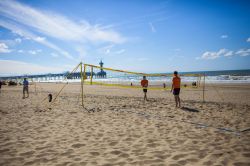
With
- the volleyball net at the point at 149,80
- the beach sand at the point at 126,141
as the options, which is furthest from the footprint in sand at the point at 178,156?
the volleyball net at the point at 149,80

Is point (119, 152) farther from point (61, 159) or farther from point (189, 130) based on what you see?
point (189, 130)

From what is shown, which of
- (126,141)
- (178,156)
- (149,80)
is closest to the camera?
(178,156)

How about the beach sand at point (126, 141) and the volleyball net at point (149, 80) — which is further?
the volleyball net at point (149, 80)

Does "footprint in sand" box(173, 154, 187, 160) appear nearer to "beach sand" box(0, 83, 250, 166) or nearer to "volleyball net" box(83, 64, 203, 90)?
"beach sand" box(0, 83, 250, 166)

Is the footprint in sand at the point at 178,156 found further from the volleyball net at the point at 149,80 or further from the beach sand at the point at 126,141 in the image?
the volleyball net at the point at 149,80

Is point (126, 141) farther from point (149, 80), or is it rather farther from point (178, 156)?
point (149, 80)

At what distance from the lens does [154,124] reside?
5688 mm

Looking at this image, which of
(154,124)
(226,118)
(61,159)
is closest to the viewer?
(61,159)

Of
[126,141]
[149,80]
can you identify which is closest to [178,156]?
[126,141]

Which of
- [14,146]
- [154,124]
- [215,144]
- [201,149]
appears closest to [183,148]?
[201,149]

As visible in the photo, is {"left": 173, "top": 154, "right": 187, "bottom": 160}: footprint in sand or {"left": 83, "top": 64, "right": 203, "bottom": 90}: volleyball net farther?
{"left": 83, "top": 64, "right": 203, "bottom": 90}: volleyball net

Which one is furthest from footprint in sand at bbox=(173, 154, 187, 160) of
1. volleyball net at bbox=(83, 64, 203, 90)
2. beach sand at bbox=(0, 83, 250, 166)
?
volleyball net at bbox=(83, 64, 203, 90)

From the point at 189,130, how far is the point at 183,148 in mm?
1364

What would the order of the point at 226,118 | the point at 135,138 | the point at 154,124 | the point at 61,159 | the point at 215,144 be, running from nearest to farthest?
1. the point at 61,159
2. the point at 215,144
3. the point at 135,138
4. the point at 154,124
5. the point at 226,118
